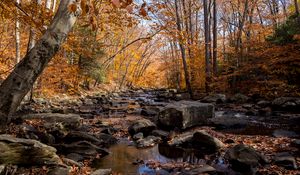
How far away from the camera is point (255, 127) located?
33.8ft

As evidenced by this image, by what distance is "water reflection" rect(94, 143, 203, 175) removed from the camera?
20.6 feet

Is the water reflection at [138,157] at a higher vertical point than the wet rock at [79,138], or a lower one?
lower

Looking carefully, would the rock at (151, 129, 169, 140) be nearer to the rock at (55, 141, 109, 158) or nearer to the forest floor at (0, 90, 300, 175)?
the forest floor at (0, 90, 300, 175)

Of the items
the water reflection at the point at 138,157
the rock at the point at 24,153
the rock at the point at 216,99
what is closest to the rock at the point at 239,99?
the rock at the point at 216,99

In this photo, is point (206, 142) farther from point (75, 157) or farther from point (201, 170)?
point (75, 157)

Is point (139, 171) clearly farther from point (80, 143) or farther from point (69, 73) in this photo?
point (69, 73)

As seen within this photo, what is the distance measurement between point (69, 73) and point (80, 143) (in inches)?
582

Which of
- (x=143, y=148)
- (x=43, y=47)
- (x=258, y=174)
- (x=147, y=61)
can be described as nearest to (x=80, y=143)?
(x=143, y=148)

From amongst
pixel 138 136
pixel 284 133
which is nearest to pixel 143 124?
pixel 138 136

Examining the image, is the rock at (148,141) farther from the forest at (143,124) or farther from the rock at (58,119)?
the rock at (58,119)

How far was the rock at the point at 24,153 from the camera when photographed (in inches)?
194

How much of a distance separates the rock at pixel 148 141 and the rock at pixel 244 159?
247 centimetres

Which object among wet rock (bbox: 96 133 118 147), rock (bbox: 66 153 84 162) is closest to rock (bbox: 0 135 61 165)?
rock (bbox: 66 153 84 162)

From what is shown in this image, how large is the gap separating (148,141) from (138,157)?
4.26 feet
